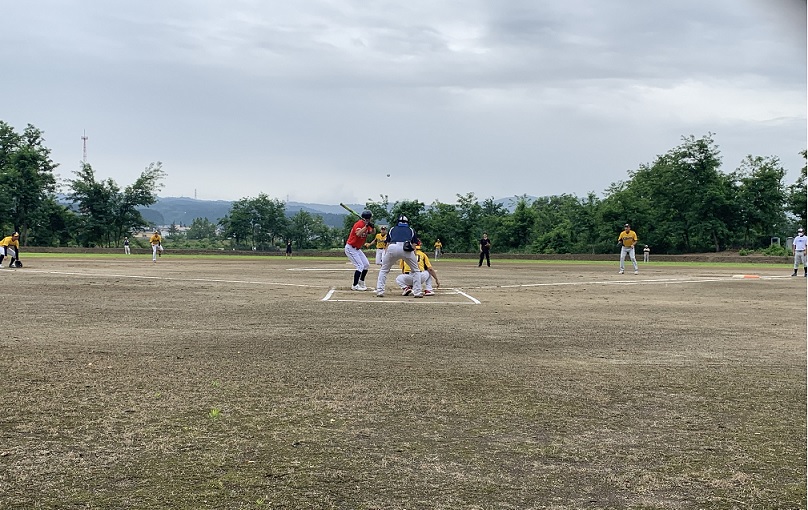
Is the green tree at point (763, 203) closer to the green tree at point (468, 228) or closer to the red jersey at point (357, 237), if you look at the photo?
the green tree at point (468, 228)

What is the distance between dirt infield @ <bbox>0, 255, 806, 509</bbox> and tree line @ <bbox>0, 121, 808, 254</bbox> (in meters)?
57.5

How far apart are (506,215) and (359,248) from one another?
218 ft

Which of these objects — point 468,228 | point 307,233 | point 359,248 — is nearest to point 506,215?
point 468,228

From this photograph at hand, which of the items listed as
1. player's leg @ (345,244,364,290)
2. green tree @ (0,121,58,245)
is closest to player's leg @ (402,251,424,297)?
player's leg @ (345,244,364,290)

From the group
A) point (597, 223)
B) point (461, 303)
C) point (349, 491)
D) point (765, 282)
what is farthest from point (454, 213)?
point (349, 491)

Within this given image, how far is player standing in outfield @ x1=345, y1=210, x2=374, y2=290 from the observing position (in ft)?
67.4

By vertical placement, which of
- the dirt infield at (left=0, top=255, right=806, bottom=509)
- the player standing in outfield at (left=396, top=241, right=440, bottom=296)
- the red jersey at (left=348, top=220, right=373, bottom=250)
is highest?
the red jersey at (left=348, top=220, right=373, bottom=250)

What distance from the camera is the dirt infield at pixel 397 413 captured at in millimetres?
4684

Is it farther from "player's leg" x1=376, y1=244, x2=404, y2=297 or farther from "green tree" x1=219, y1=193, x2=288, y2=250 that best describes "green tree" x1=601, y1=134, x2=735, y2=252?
"player's leg" x1=376, y1=244, x2=404, y2=297

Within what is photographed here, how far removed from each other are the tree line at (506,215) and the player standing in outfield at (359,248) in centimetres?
4996

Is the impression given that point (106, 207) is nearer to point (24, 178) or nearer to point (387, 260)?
point (24, 178)

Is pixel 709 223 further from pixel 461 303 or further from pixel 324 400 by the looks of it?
pixel 324 400

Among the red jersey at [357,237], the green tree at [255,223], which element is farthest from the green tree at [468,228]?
the red jersey at [357,237]

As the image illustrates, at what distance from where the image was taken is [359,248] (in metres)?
21.4
